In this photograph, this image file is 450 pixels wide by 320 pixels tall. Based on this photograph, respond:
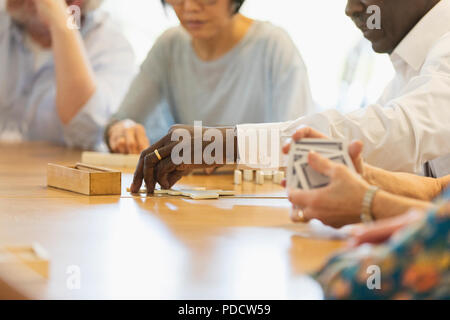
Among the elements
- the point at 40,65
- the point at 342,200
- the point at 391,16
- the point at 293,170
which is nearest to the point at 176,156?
the point at 293,170

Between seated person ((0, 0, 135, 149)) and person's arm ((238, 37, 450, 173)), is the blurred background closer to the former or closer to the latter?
seated person ((0, 0, 135, 149))

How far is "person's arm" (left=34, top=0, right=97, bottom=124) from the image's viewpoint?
3.51 m

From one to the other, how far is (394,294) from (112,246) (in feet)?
1.82

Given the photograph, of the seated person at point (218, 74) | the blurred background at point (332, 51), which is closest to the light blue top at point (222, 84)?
the seated person at point (218, 74)

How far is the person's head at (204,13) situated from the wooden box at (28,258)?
→ 2.17m

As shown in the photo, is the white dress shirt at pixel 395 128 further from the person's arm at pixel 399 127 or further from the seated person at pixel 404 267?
the seated person at pixel 404 267

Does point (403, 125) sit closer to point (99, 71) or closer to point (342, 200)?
point (342, 200)

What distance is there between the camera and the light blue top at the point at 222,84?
10.8 ft

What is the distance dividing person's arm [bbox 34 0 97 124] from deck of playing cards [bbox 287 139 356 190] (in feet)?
7.92

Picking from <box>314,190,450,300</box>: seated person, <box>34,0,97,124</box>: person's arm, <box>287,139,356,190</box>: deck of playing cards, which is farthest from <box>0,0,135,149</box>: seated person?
<box>314,190,450,300</box>: seated person

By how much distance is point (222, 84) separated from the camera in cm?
352
